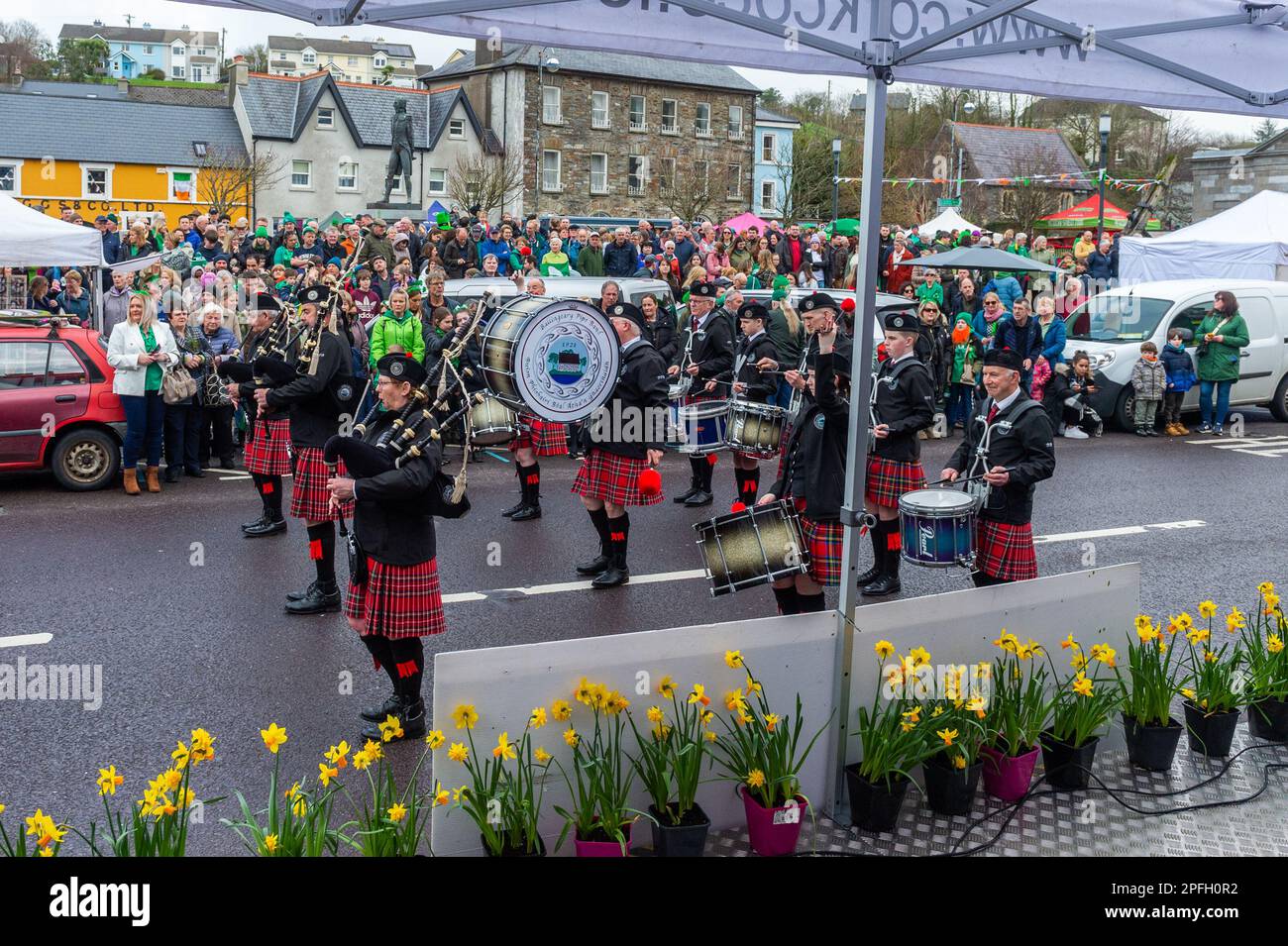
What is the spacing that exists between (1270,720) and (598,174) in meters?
51.8

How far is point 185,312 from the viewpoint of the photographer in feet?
42.8

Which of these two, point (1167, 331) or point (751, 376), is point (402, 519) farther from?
point (1167, 331)

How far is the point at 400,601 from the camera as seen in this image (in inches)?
237

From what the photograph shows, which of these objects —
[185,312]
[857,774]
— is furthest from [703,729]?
[185,312]

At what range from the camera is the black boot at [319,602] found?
811 cm

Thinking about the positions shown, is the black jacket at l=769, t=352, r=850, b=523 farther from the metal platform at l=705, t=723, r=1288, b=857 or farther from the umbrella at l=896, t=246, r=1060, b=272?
the umbrella at l=896, t=246, r=1060, b=272

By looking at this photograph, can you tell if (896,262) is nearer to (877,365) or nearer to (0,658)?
(877,365)

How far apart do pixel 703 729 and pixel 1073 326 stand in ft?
48.8

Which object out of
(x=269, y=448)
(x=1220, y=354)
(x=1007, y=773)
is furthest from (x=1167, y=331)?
(x=1007, y=773)

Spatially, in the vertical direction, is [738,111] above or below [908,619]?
above

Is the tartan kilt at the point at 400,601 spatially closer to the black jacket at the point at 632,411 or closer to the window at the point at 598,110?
the black jacket at the point at 632,411

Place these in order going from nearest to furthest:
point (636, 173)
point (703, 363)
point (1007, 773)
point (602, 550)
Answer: point (1007, 773), point (602, 550), point (703, 363), point (636, 173)

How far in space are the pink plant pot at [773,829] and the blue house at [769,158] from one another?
57132 mm
